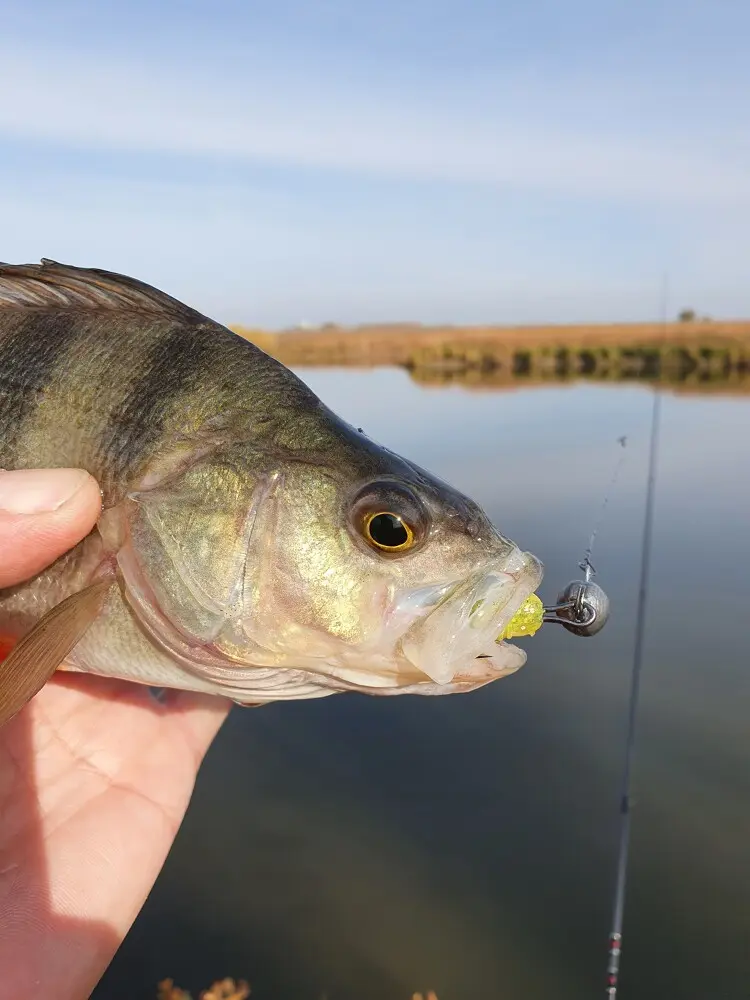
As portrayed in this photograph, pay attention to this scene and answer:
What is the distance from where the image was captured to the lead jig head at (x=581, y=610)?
2678 millimetres

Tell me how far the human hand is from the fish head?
30cm

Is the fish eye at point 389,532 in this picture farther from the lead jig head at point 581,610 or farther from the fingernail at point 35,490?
the fingernail at point 35,490

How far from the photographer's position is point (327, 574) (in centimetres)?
225

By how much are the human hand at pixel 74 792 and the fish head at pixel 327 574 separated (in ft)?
1.00

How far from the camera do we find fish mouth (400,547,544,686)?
2.17m

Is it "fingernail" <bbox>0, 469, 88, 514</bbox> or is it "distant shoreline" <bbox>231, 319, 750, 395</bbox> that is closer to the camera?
"fingernail" <bbox>0, 469, 88, 514</bbox>

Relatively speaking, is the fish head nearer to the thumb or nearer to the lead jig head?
the thumb

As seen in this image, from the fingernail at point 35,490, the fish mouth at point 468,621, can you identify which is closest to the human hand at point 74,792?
the fingernail at point 35,490

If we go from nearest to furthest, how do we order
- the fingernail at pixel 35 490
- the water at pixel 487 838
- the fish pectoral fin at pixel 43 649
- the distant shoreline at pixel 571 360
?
the fish pectoral fin at pixel 43 649
the fingernail at pixel 35 490
the water at pixel 487 838
the distant shoreline at pixel 571 360

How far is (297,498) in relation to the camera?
232 centimetres

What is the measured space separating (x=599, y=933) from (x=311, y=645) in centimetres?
393

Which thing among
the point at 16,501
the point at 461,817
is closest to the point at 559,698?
the point at 461,817

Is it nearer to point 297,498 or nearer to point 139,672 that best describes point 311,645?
point 297,498

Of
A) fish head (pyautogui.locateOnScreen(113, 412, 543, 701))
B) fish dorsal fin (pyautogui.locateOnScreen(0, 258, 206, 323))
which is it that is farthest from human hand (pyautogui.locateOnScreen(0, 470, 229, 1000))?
fish dorsal fin (pyautogui.locateOnScreen(0, 258, 206, 323))
